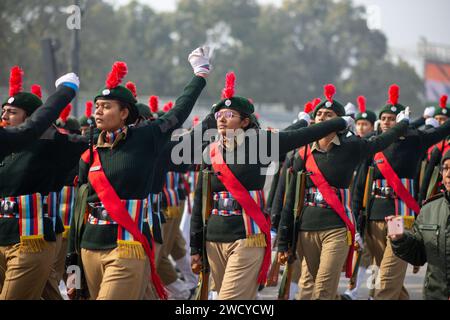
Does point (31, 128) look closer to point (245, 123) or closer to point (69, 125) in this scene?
point (245, 123)

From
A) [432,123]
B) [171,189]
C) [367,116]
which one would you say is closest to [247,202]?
[171,189]

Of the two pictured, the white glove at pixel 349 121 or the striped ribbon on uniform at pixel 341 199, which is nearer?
the white glove at pixel 349 121

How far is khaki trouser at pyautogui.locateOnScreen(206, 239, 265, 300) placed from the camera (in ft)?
20.5

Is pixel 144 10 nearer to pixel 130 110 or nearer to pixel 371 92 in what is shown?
pixel 371 92

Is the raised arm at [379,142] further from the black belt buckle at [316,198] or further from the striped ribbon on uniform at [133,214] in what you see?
the striped ribbon on uniform at [133,214]

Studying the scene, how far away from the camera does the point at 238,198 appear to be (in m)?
6.49

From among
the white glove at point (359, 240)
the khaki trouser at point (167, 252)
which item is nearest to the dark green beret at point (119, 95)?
the white glove at point (359, 240)

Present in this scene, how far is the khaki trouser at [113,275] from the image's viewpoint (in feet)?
18.2

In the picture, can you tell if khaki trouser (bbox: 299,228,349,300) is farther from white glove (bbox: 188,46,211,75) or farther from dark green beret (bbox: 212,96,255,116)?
white glove (bbox: 188,46,211,75)

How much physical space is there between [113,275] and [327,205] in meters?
2.51

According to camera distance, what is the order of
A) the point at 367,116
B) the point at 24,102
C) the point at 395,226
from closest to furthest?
the point at 395,226 < the point at 24,102 < the point at 367,116

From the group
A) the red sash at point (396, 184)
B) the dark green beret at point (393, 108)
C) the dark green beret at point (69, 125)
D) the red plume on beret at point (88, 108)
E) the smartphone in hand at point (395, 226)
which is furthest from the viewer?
the red plume on beret at point (88, 108)

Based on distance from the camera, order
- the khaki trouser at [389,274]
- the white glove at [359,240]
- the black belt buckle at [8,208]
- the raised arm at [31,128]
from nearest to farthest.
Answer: the raised arm at [31,128] < the black belt buckle at [8,208] < the white glove at [359,240] < the khaki trouser at [389,274]

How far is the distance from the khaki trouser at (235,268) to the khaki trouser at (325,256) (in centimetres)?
100
